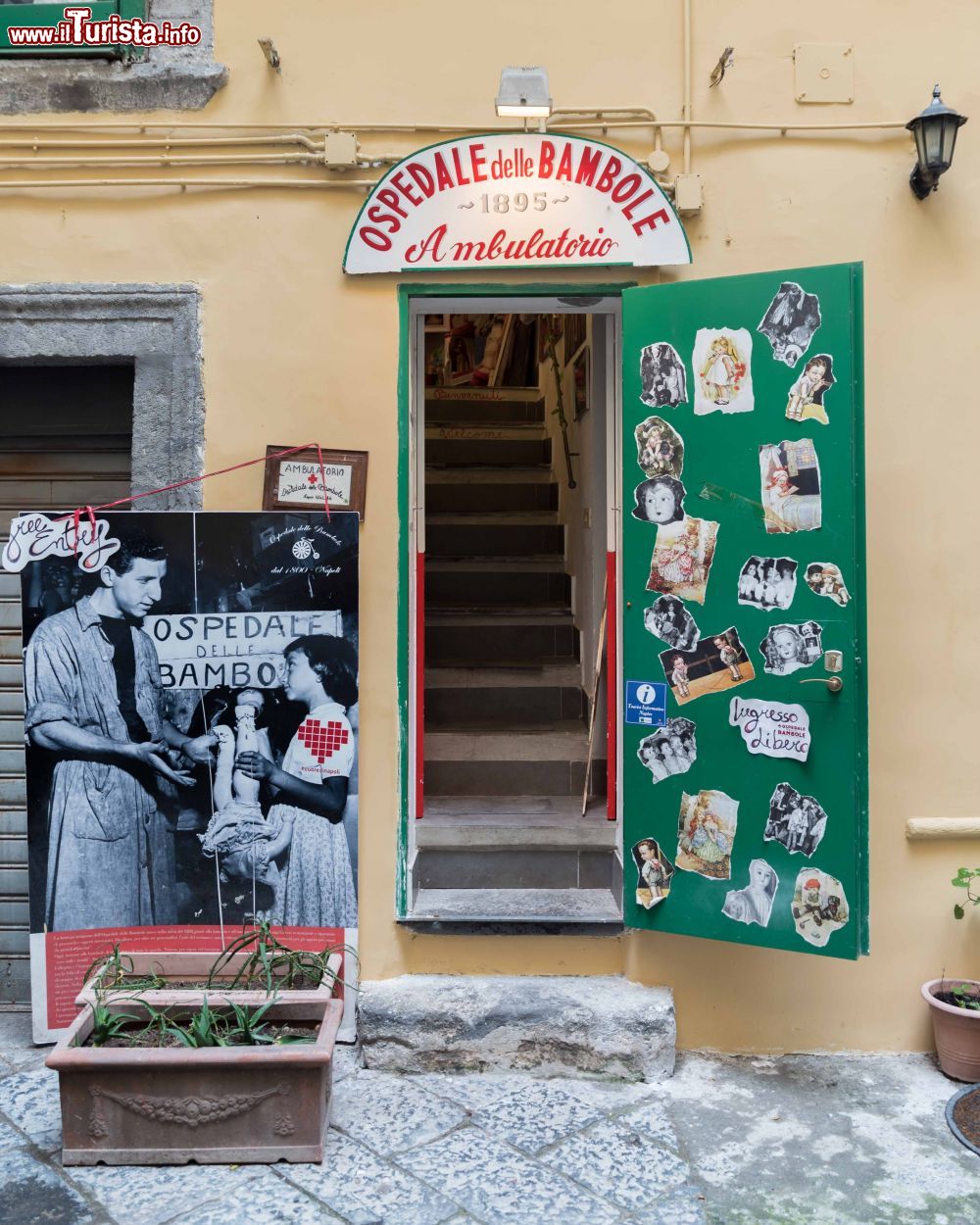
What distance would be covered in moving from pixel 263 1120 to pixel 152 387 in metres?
2.70

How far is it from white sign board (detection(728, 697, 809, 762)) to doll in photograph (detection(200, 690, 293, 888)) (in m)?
1.76

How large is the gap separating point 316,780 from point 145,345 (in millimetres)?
1824

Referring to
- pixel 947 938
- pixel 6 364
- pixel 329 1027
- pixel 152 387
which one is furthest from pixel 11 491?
pixel 947 938

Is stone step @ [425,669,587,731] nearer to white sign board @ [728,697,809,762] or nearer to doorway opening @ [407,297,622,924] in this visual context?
doorway opening @ [407,297,622,924]

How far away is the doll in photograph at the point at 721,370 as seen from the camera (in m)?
4.00

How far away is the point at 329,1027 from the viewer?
363cm

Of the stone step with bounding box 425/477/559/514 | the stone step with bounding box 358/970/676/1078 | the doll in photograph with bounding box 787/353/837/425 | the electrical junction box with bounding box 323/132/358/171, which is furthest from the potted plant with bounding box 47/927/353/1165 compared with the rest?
the stone step with bounding box 425/477/559/514

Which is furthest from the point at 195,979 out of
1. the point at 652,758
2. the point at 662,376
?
the point at 662,376

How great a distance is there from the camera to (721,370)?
4.02m

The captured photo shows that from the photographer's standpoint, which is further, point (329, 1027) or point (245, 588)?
point (245, 588)

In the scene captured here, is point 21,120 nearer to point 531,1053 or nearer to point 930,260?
point 930,260

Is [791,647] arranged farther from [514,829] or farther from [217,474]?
[217,474]

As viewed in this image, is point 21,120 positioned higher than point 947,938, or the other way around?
point 21,120

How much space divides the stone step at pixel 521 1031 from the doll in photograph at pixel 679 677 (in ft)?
3.86
